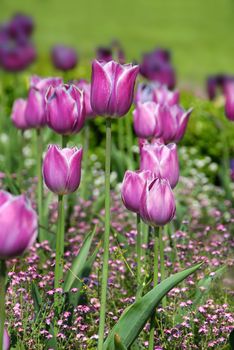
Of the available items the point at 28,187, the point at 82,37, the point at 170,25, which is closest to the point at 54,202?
the point at 28,187

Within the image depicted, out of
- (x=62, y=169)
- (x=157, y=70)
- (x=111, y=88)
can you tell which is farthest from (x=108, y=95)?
(x=157, y=70)

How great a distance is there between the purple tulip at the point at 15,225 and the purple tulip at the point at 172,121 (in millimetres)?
1541

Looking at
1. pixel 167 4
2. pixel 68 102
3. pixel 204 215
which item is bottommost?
pixel 204 215

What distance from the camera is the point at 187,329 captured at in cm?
275

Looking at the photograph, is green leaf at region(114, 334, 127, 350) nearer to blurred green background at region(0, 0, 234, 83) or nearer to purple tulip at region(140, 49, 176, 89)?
purple tulip at region(140, 49, 176, 89)

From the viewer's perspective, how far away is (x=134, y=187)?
246 centimetres

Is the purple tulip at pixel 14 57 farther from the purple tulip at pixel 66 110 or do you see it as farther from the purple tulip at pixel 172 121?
the purple tulip at pixel 66 110

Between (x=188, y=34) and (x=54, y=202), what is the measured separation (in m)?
14.3

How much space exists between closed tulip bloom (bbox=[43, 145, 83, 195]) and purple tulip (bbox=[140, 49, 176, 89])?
3211 millimetres

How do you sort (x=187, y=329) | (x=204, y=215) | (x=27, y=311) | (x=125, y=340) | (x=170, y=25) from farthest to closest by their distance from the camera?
(x=170, y=25)
(x=204, y=215)
(x=187, y=329)
(x=27, y=311)
(x=125, y=340)

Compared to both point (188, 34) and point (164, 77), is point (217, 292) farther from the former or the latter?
point (188, 34)

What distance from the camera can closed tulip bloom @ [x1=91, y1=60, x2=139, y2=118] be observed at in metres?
2.38

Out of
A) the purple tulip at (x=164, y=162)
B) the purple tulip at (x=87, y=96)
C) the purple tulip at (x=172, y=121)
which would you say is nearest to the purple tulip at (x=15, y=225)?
the purple tulip at (x=164, y=162)

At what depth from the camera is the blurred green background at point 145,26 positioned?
54.2 feet
